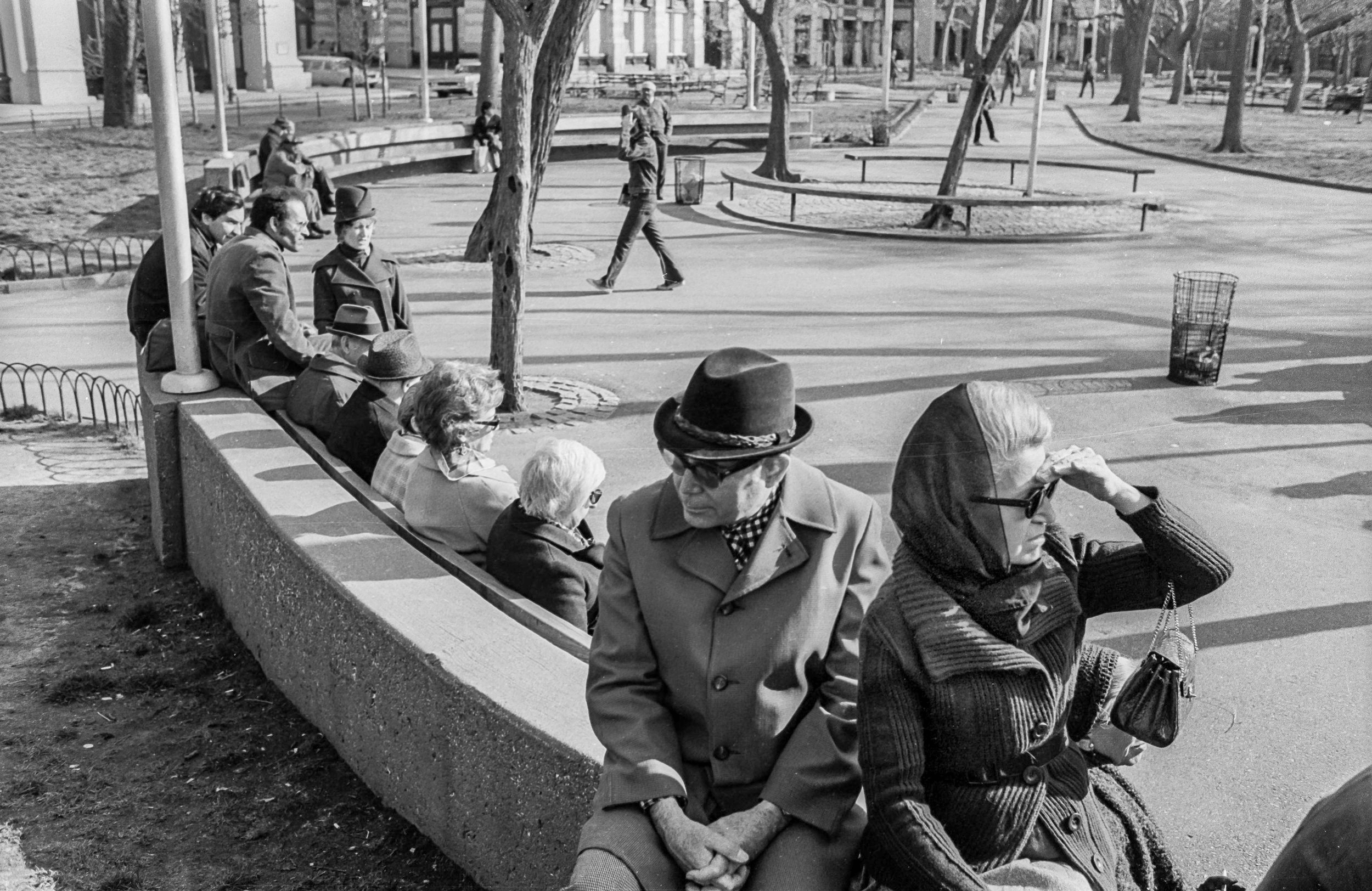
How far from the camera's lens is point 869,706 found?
2799 mm

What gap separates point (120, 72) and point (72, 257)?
15.6 m

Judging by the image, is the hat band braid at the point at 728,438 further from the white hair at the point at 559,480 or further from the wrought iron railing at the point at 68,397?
the wrought iron railing at the point at 68,397

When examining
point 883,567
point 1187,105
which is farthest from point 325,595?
point 1187,105

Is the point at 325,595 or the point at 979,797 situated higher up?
the point at 979,797

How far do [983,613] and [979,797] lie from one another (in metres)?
0.38

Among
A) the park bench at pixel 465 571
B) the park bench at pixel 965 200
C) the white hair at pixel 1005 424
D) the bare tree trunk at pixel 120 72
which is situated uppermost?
the bare tree trunk at pixel 120 72

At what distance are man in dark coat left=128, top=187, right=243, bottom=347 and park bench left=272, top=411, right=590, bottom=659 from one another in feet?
9.15

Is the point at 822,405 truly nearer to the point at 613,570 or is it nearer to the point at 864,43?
the point at 613,570

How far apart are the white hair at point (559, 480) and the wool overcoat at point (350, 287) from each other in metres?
4.22

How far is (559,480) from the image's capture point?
462 centimetres

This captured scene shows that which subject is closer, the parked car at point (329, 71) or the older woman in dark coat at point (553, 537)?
the older woman in dark coat at point (553, 537)

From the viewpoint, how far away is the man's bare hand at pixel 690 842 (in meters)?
2.93

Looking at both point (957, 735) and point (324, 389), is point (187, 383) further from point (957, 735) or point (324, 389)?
point (957, 735)

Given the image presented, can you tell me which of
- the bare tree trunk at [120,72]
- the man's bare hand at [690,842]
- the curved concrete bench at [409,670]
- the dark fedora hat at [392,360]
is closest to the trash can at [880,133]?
the bare tree trunk at [120,72]
